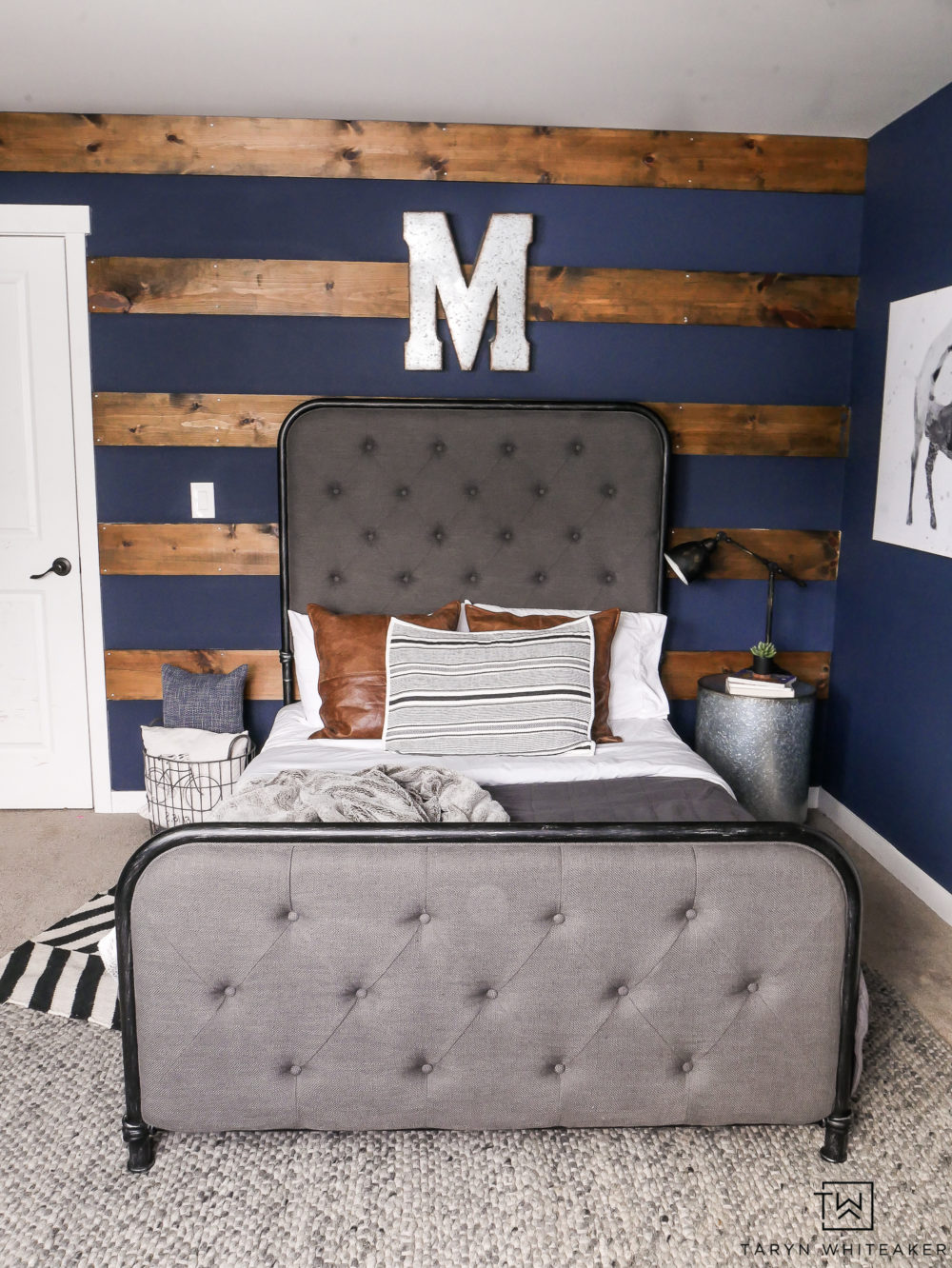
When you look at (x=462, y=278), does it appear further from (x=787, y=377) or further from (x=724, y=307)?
(x=787, y=377)

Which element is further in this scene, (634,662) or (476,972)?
(634,662)

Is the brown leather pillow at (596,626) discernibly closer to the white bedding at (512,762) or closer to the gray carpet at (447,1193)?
the white bedding at (512,762)

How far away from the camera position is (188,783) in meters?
3.32

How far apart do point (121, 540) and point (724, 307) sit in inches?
91.1

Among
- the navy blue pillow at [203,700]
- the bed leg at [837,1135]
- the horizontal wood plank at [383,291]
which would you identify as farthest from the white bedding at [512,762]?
the horizontal wood plank at [383,291]

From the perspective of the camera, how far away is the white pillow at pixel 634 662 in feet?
10.6

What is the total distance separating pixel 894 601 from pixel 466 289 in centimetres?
181

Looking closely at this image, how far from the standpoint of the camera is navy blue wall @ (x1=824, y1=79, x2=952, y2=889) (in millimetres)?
2951

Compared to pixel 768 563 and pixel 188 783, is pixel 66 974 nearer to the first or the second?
pixel 188 783

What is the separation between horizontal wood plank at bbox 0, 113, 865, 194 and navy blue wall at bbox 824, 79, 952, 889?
1.32 ft

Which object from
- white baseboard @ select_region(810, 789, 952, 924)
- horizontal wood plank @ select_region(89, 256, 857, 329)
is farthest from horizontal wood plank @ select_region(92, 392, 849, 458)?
white baseboard @ select_region(810, 789, 952, 924)

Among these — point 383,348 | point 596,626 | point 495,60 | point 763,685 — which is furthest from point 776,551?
point 495,60

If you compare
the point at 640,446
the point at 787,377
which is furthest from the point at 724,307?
the point at 640,446

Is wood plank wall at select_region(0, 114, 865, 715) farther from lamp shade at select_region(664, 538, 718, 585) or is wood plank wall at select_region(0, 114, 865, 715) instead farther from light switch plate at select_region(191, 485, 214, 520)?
lamp shade at select_region(664, 538, 718, 585)
